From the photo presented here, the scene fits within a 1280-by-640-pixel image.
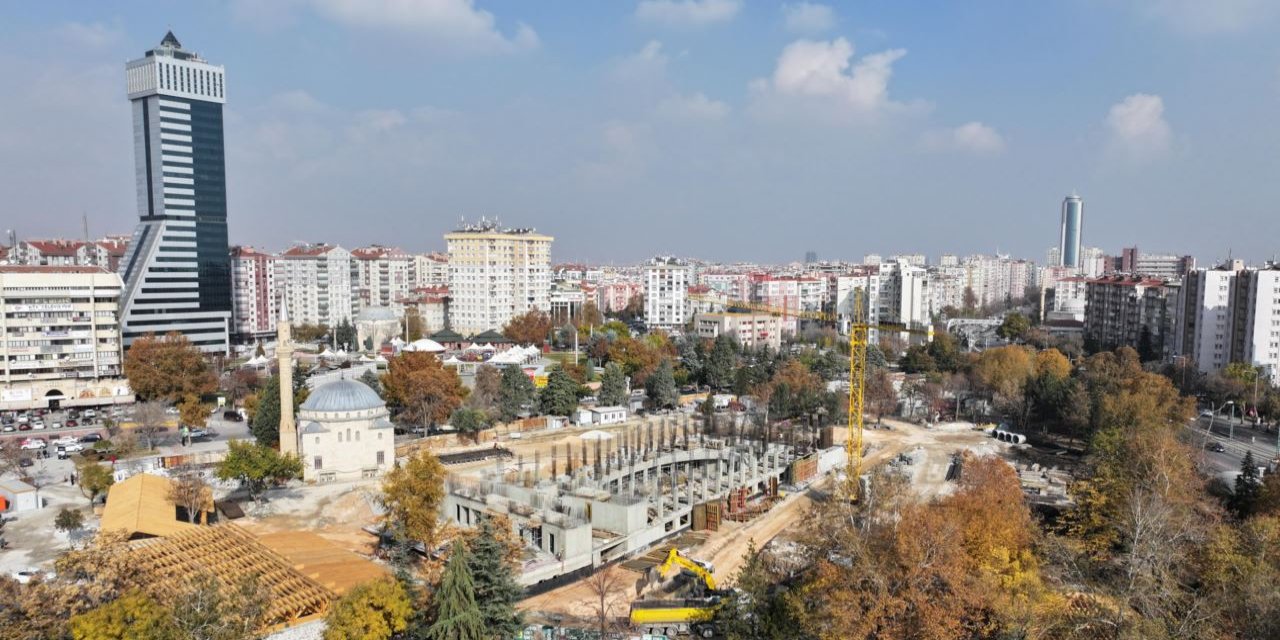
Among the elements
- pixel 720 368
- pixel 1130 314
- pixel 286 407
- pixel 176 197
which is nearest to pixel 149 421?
pixel 286 407

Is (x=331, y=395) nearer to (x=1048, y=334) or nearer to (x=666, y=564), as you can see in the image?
(x=666, y=564)

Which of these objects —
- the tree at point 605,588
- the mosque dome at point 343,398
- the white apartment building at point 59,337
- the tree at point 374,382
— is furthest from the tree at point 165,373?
the tree at point 605,588

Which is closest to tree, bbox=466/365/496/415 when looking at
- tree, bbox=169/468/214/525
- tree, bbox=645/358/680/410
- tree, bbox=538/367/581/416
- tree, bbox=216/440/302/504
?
tree, bbox=538/367/581/416

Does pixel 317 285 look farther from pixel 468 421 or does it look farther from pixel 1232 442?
pixel 1232 442

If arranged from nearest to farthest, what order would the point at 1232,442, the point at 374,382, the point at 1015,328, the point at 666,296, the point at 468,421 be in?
1. the point at 468,421
2. the point at 1232,442
3. the point at 374,382
4. the point at 1015,328
5. the point at 666,296

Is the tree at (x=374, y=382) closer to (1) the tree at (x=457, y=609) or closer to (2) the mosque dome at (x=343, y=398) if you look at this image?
(2) the mosque dome at (x=343, y=398)

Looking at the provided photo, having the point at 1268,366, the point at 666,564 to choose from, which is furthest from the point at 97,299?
the point at 1268,366
